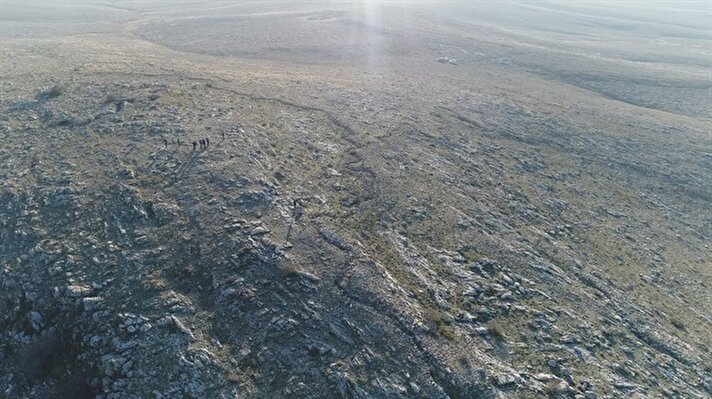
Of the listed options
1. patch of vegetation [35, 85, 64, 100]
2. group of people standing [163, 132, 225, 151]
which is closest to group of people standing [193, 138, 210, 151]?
group of people standing [163, 132, 225, 151]

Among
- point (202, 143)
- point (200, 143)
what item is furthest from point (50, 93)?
point (202, 143)

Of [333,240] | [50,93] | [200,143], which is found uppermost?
[50,93]

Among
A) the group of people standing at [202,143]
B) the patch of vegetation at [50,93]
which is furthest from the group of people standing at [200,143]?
the patch of vegetation at [50,93]

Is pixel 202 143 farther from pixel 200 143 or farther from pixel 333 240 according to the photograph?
pixel 333 240

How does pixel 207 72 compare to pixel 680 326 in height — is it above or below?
above

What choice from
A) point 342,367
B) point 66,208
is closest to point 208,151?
point 66,208

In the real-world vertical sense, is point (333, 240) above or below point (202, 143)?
below

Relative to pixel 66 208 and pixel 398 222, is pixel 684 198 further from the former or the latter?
pixel 66 208

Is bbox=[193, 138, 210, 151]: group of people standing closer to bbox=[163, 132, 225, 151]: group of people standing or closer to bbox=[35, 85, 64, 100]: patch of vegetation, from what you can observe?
bbox=[163, 132, 225, 151]: group of people standing

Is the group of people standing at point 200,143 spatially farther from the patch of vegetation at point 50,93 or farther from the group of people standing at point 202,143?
the patch of vegetation at point 50,93
